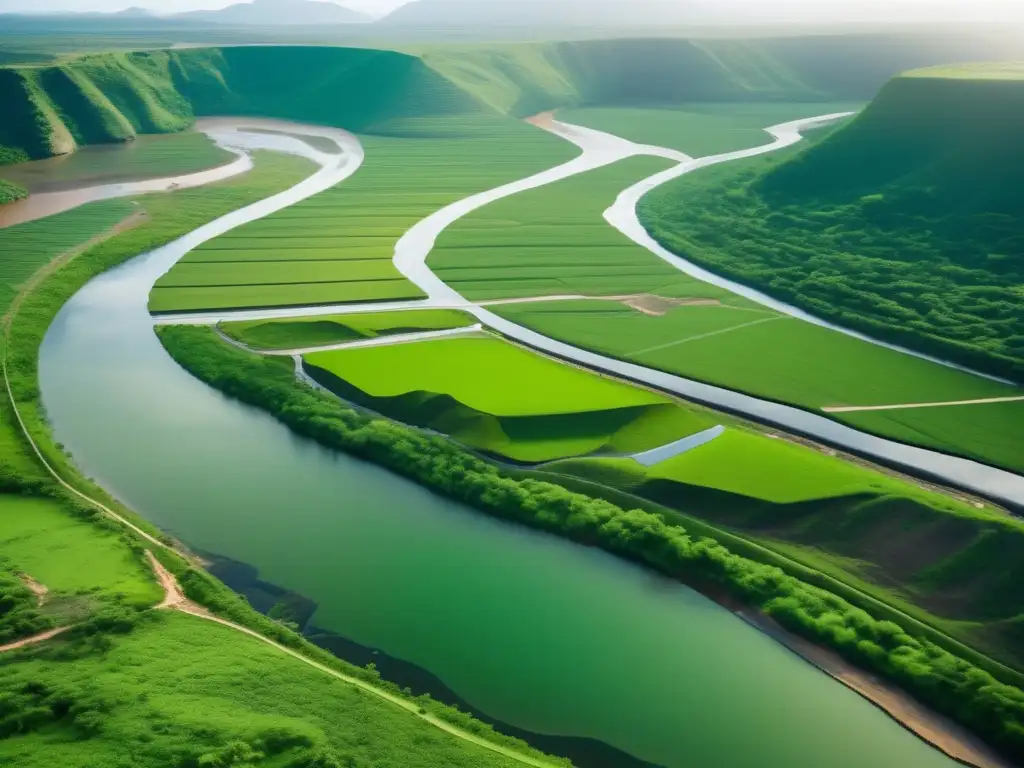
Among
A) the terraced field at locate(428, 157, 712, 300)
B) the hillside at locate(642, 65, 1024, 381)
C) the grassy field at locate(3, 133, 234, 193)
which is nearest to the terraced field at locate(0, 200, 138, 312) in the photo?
the grassy field at locate(3, 133, 234, 193)

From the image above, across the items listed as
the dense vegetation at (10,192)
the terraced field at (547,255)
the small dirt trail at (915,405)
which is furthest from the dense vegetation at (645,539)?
the dense vegetation at (10,192)

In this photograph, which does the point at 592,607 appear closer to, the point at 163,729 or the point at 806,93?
the point at 163,729

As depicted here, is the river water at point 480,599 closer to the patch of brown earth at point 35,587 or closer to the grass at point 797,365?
the patch of brown earth at point 35,587

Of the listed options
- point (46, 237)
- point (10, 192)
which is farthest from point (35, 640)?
point (10, 192)

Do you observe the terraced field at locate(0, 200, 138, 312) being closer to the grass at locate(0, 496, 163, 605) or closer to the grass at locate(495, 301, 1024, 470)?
the grass at locate(0, 496, 163, 605)

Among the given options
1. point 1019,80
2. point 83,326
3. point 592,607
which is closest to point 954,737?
point 592,607
